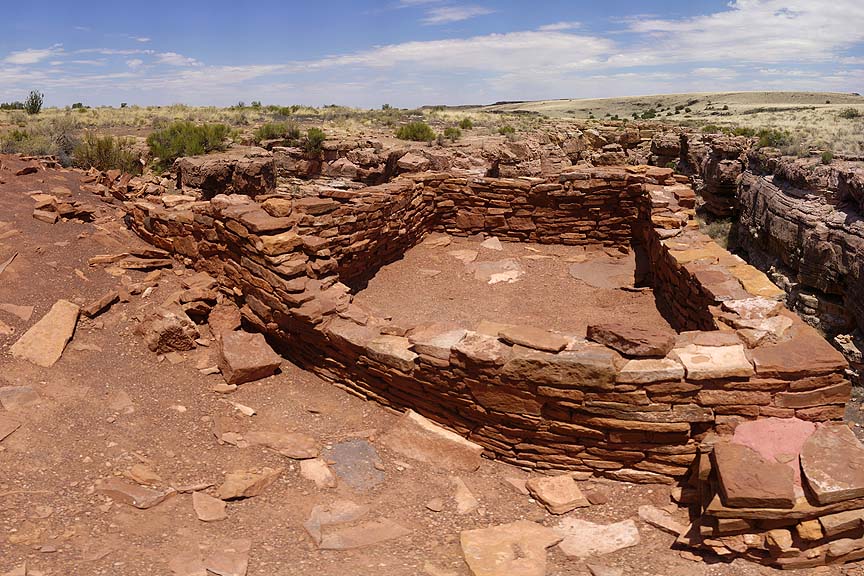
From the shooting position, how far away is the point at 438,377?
4.82m

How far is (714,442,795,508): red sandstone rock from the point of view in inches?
139

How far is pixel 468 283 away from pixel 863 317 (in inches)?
391

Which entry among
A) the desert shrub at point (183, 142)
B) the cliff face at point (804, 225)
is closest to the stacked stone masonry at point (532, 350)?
the cliff face at point (804, 225)

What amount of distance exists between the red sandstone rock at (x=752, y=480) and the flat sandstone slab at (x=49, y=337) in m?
5.26

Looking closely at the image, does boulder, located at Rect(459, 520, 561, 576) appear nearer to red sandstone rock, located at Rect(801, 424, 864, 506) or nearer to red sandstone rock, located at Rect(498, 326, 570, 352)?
red sandstone rock, located at Rect(498, 326, 570, 352)

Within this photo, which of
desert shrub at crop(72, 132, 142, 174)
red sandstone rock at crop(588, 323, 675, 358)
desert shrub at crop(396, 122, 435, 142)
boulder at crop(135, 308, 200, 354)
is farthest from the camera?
desert shrub at crop(396, 122, 435, 142)

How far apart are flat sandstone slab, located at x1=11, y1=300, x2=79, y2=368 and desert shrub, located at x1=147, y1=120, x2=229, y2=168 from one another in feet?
36.8

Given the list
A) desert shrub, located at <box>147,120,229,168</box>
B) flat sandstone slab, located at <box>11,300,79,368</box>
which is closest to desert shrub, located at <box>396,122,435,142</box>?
desert shrub, located at <box>147,120,229,168</box>

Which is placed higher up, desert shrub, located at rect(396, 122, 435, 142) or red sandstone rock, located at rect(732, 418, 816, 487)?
desert shrub, located at rect(396, 122, 435, 142)

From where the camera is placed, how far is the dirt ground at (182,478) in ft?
11.6

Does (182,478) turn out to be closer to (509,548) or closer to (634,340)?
(509,548)

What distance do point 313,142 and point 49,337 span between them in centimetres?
1574

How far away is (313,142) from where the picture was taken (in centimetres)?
2036

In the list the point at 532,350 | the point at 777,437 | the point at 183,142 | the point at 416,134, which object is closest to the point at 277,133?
the point at 183,142
